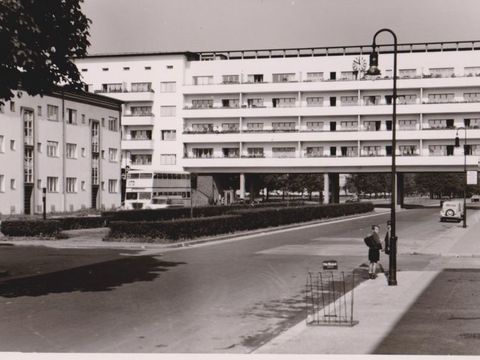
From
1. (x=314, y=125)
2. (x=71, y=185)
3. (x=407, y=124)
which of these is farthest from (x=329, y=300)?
(x=314, y=125)

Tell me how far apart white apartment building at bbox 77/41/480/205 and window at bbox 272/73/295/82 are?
12cm

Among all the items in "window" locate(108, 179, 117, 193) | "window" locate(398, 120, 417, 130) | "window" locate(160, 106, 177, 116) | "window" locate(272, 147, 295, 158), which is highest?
"window" locate(160, 106, 177, 116)

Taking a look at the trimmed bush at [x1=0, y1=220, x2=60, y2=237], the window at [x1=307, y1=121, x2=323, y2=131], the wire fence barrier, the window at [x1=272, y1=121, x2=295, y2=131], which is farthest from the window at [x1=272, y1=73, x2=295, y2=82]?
the wire fence barrier

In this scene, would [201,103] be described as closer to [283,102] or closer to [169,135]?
[169,135]

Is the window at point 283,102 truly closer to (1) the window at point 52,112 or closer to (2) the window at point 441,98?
(2) the window at point 441,98

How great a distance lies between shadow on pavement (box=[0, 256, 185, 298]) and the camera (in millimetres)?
15094

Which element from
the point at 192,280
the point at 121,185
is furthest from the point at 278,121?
the point at 192,280

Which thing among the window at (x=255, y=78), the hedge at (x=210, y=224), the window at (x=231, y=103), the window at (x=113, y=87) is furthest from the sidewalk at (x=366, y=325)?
the window at (x=113, y=87)

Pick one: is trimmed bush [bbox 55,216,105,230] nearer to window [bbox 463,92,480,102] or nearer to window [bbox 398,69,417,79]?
window [bbox 398,69,417,79]

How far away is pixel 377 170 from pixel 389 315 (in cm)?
6913

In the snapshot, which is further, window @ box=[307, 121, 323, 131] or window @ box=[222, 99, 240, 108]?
window @ box=[222, 99, 240, 108]

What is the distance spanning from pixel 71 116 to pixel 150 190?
13.0 metres

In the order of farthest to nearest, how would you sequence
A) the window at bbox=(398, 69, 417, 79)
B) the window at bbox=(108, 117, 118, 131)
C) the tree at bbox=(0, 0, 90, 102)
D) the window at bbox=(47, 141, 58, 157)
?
the window at bbox=(398, 69, 417, 79)
the window at bbox=(108, 117, 118, 131)
the window at bbox=(47, 141, 58, 157)
the tree at bbox=(0, 0, 90, 102)

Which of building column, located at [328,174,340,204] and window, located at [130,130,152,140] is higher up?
window, located at [130,130,152,140]
